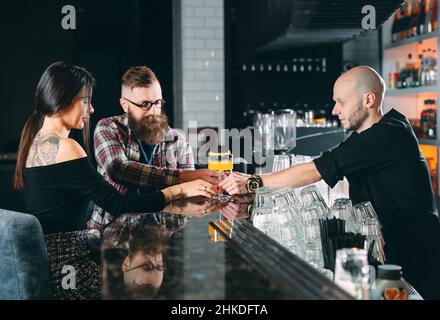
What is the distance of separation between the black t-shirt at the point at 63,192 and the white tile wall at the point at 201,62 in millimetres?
4083

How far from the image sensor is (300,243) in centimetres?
153

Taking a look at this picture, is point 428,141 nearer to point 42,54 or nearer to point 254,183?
point 254,183

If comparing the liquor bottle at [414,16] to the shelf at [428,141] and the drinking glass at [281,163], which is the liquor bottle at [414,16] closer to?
the shelf at [428,141]

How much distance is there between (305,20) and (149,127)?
176 centimetres

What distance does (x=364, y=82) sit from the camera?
260 cm

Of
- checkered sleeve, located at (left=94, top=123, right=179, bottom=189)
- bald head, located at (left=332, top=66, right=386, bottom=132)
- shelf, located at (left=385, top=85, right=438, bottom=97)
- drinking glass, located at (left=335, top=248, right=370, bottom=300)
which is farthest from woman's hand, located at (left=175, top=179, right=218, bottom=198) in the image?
shelf, located at (left=385, top=85, right=438, bottom=97)

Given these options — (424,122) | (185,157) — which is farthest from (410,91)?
(185,157)

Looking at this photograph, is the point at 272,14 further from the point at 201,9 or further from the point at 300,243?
the point at 300,243

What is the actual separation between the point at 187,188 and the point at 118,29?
12.2ft

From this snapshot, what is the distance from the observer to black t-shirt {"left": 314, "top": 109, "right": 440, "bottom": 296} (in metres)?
2.37

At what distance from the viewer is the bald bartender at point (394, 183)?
236 centimetres

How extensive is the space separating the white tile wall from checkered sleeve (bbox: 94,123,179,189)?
330cm

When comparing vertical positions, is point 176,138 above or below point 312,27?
below
